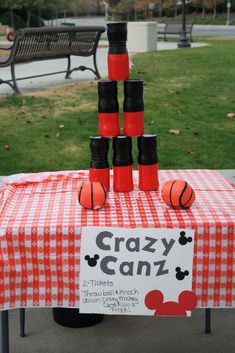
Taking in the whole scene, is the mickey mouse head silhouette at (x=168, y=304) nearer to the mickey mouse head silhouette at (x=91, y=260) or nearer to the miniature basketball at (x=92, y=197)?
the mickey mouse head silhouette at (x=91, y=260)

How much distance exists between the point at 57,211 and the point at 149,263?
1.62 ft

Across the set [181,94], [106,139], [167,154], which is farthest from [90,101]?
[106,139]

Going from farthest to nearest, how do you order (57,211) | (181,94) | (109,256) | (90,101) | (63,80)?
(63,80), (181,94), (90,101), (57,211), (109,256)

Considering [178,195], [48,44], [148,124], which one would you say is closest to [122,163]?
[178,195]

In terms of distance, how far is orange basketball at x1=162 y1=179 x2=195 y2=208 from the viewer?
9.06 feet

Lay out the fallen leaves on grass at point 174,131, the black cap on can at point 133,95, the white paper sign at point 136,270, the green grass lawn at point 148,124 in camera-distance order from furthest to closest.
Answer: the fallen leaves on grass at point 174,131, the green grass lawn at point 148,124, the black cap on can at point 133,95, the white paper sign at point 136,270

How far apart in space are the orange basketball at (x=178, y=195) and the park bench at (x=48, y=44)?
7.49 meters

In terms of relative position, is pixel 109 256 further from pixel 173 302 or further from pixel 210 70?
pixel 210 70

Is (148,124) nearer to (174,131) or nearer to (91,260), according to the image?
(174,131)

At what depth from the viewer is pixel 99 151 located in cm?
297

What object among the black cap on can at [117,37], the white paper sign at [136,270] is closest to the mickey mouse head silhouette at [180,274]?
the white paper sign at [136,270]

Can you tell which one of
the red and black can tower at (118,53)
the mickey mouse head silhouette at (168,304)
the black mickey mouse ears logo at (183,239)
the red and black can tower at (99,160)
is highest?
the red and black can tower at (118,53)

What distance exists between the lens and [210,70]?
1273 centimetres

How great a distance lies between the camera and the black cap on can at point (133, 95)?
2908mm
